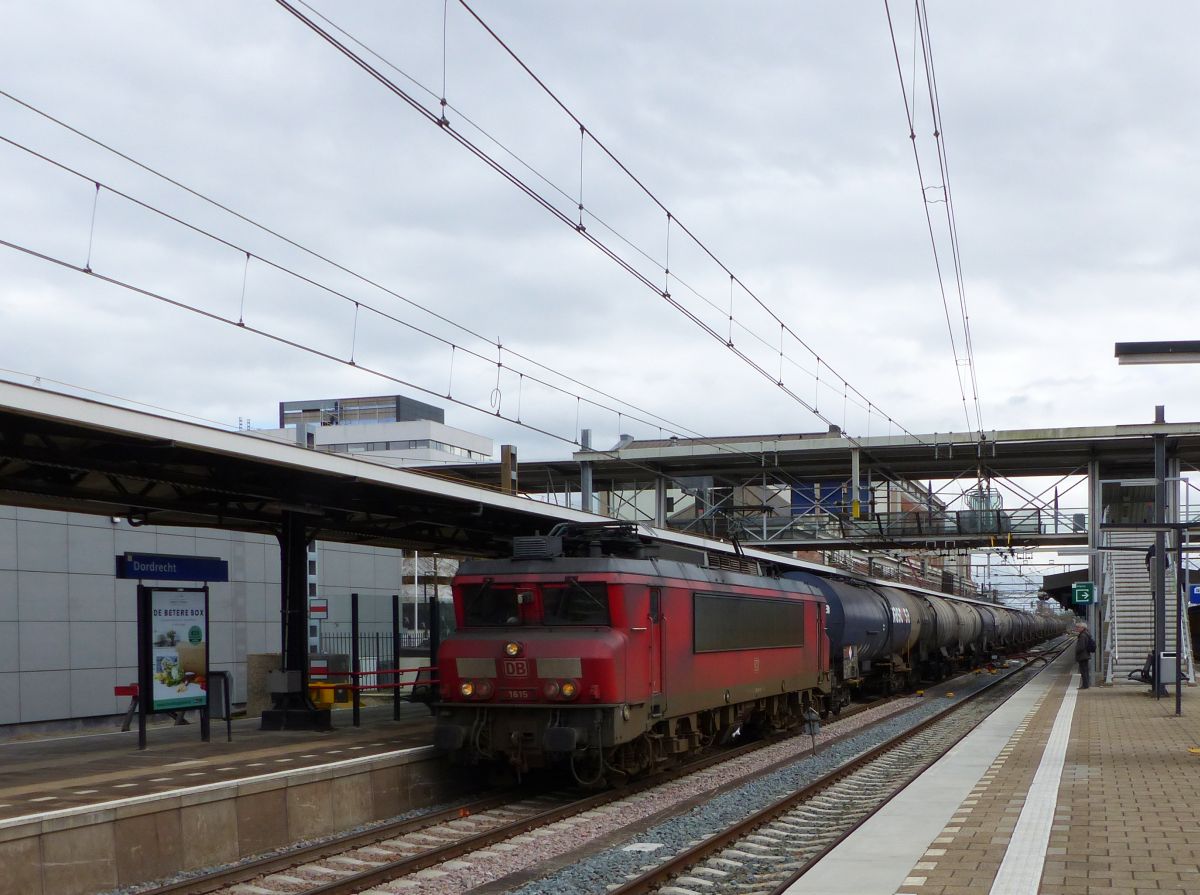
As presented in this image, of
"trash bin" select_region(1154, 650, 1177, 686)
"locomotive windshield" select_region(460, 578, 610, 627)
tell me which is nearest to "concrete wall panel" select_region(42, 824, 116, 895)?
"locomotive windshield" select_region(460, 578, 610, 627)

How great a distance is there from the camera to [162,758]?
13.8 metres

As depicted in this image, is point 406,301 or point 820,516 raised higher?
point 406,301

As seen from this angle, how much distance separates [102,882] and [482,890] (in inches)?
122

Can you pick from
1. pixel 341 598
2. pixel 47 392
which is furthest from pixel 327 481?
pixel 341 598

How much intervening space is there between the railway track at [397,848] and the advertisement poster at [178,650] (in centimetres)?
399

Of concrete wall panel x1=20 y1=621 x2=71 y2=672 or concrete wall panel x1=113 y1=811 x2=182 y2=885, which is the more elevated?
concrete wall panel x1=20 y1=621 x2=71 y2=672

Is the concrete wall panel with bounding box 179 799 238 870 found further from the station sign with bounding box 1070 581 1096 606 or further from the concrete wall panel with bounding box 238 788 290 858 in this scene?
the station sign with bounding box 1070 581 1096 606

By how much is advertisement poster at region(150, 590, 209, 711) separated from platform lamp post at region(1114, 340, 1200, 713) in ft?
45.8

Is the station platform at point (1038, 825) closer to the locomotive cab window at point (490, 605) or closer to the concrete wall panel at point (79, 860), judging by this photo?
the locomotive cab window at point (490, 605)

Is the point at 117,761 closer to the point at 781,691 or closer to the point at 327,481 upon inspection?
the point at 327,481

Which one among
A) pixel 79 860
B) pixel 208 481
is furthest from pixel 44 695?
pixel 79 860

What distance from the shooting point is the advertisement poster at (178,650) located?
15.0 metres

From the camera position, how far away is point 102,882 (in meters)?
9.80

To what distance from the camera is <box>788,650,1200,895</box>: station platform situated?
336 inches
